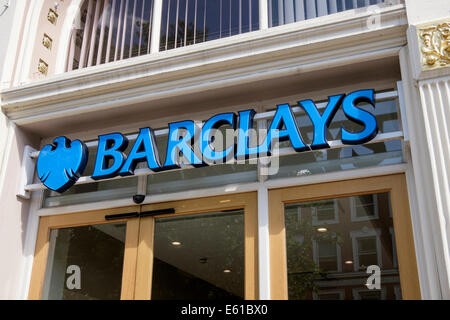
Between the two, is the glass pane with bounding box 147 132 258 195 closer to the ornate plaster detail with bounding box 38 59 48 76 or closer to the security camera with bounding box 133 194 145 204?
the security camera with bounding box 133 194 145 204

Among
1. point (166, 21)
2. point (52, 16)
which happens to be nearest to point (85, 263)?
point (166, 21)

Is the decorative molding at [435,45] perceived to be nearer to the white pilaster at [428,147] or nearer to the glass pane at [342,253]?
the white pilaster at [428,147]

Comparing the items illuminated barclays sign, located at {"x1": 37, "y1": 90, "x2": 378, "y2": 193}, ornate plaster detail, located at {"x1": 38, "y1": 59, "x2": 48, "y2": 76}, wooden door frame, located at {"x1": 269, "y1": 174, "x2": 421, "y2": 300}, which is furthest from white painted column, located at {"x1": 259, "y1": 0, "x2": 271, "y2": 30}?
ornate plaster detail, located at {"x1": 38, "y1": 59, "x2": 48, "y2": 76}

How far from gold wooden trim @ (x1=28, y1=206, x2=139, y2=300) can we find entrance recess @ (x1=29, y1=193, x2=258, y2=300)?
0.01m

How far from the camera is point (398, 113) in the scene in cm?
530

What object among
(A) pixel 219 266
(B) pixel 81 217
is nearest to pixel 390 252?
(A) pixel 219 266

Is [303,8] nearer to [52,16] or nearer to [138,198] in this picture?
[138,198]

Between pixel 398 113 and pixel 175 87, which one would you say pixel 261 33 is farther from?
pixel 398 113

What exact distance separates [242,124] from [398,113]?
5.08ft

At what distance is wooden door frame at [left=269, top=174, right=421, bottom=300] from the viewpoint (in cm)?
463

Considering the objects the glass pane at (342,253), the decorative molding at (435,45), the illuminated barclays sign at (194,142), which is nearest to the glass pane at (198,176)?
the illuminated barclays sign at (194,142)

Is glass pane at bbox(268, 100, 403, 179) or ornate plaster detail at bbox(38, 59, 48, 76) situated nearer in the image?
glass pane at bbox(268, 100, 403, 179)

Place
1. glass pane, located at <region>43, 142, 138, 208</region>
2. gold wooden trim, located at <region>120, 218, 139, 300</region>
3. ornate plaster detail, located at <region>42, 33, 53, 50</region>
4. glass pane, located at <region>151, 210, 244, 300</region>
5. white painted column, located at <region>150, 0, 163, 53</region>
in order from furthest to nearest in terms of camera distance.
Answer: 1. ornate plaster detail, located at <region>42, 33, 53, 50</region>
2. white painted column, located at <region>150, 0, 163, 53</region>
3. glass pane, located at <region>43, 142, 138, 208</region>
4. gold wooden trim, located at <region>120, 218, 139, 300</region>
5. glass pane, located at <region>151, 210, 244, 300</region>

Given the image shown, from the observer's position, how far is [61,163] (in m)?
6.00
